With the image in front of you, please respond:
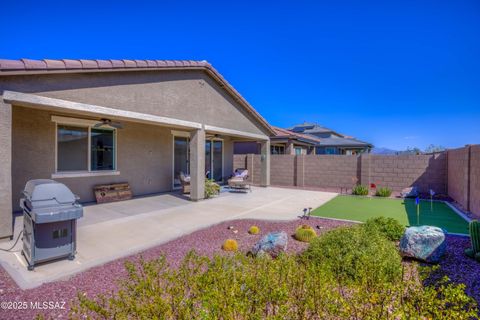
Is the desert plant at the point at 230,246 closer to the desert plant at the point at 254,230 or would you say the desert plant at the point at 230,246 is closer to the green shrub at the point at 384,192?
the desert plant at the point at 254,230

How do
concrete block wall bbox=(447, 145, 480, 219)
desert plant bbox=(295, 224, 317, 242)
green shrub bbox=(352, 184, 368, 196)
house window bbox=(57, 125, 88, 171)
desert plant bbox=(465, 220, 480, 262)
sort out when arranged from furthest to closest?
green shrub bbox=(352, 184, 368, 196) → house window bbox=(57, 125, 88, 171) → concrete block wall bbox=(447, 145, 480, 219) → desert plant bbox=(295, 224, 317, 242) → desert plant bbox=(465, 220, 480, 262)

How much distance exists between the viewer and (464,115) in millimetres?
30609

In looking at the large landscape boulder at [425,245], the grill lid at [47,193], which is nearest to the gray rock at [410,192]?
the large landscape boulder at [425,245]

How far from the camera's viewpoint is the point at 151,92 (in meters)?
8.76

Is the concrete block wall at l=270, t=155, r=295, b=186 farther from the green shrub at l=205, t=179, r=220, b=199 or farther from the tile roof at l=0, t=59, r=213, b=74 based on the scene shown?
the tile roof at l=0, t=59, r=213, b=74

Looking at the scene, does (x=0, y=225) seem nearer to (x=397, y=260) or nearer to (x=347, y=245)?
(x=347, y=245)

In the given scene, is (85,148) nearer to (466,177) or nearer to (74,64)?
(74,64)

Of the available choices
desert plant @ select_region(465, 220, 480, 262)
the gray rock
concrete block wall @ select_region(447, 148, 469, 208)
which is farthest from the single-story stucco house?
concrete block wall @ select_region(447, 148, 469, 208)

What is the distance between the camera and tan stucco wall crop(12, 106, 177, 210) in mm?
7805

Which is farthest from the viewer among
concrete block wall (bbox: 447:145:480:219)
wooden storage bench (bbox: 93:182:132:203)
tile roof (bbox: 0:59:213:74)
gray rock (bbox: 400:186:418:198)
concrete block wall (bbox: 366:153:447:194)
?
concrete block wall (bbox: 366:153:447:194)

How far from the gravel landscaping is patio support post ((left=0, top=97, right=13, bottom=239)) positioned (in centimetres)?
157

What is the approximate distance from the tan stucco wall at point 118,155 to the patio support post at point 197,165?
2.45m

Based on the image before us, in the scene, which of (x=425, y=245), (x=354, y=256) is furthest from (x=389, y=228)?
(x=354, y=256)

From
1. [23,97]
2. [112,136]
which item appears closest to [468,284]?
[23,97]
